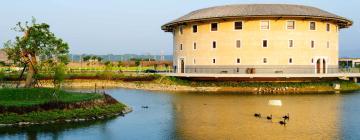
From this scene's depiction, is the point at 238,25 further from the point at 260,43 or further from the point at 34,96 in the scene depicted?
the point at 34,96

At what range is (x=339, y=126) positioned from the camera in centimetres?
1889

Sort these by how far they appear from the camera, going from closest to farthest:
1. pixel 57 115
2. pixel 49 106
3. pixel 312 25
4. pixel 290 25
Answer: pixel 57 115 < pixel 49 106 < pixel 290 25 < pixel 312 25

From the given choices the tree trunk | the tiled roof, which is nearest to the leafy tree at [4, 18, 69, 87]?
the tree trunk

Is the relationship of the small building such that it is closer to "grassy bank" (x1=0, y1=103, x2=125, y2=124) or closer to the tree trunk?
the tree trunk

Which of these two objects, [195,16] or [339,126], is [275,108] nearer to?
[339,126]

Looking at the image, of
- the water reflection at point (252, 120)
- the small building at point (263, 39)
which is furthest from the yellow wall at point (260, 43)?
the water reflection at point (252, 120)

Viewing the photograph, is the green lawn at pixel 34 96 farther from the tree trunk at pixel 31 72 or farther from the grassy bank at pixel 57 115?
the tree trunk at pixel 31 72

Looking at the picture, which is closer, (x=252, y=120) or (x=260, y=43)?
(x=252, y=120)

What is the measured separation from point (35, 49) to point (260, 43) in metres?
22.9

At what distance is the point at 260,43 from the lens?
4194 cm

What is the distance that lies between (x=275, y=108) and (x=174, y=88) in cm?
1671

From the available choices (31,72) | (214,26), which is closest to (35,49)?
(31,72)

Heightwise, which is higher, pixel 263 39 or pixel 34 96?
pixel 263 39

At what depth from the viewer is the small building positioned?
4181 centimetres
